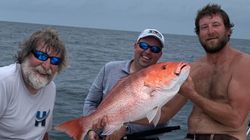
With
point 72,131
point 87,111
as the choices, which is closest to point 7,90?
point 72,131

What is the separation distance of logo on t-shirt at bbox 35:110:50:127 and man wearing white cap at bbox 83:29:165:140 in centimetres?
53

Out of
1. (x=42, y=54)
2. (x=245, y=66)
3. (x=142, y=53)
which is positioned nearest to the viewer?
(x=42, y=54)

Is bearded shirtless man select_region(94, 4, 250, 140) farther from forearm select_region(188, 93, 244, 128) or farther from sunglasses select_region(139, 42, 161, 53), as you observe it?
sunglasses select_region(139, 42, 161, 53)

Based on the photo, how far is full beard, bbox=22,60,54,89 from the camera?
4375 millimetres

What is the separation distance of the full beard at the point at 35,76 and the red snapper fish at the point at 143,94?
573 millimetres

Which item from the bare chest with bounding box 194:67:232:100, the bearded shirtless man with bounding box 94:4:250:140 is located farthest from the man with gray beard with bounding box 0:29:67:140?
the bare chest with bounding box 194:67:232:100

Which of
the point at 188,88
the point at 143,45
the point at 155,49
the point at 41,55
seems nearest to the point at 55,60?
the point at 41,55

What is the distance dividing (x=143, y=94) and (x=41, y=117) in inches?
57.8

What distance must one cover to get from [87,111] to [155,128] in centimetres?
91

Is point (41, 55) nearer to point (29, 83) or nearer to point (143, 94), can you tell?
point (29, 83)

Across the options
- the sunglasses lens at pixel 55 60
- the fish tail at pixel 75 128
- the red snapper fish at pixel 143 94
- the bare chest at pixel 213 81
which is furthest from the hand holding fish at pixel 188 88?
the sunglasses lens at pixel 55 60

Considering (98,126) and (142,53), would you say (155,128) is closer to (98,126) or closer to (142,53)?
(142,53)

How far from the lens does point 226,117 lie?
15.1 feet

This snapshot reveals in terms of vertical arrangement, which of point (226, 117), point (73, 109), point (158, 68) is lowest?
point (73, 109)
